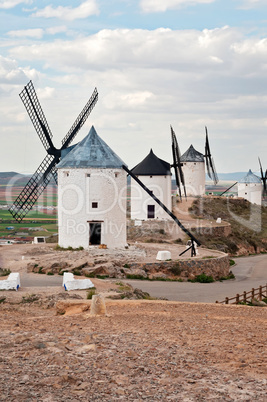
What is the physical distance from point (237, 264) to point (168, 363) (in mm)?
29048

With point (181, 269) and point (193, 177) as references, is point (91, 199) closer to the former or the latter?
point (181, 269)

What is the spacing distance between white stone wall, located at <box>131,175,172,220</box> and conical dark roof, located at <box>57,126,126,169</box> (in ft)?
43.8

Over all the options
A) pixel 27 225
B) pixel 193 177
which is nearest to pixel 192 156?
pixel 193 177

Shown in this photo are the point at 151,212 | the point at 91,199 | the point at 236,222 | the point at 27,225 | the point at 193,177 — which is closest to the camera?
the point at 91,199

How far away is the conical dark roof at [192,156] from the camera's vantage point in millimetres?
55500

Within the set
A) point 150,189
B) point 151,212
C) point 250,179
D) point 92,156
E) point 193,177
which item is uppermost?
point 250,179

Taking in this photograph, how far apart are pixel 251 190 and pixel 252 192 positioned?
0.80ft

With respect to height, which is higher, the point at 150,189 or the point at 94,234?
the point at 150,189

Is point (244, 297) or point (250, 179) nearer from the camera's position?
point (244, 297)

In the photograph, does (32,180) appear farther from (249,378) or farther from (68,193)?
(249,378)

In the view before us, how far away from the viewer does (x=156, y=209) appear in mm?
41188

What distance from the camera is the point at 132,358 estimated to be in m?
7.73

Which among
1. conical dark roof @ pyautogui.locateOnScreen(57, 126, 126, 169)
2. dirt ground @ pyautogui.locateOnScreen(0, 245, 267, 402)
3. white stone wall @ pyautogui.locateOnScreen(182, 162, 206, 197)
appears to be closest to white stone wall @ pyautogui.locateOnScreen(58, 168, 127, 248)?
conical dark roof @ pyautogui.locateOnScreen(57, 126, 126, 169)

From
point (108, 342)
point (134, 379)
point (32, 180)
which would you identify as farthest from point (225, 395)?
point (32, 180)
